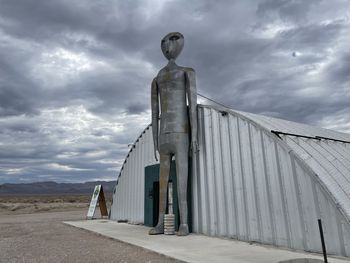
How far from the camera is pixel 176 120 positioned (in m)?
13.7

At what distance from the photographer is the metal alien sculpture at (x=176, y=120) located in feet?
43.5

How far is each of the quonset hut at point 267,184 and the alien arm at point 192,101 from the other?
0.55 metres

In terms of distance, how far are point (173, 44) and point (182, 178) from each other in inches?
238

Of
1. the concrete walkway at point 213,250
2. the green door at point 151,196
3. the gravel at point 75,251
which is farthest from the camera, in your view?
the green door at point 151,196

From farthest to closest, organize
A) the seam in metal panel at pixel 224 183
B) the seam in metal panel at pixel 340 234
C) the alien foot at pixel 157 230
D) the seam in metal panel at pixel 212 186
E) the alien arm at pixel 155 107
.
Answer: the alien arm at pixel 155 107
the alien foot at pixel 157 230
the seam in metal panel at pixel 212 186
the seam in metal panel at pixel 224 183
the seam in metal panel at pixel 340 234

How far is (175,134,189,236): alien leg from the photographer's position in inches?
508

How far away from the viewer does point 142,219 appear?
1811 centimetres

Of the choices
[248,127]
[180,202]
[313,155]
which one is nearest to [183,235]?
[180,202]

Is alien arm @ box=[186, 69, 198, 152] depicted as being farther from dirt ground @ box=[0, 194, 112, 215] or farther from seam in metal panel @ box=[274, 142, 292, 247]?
dirt ground @ box=[0, 194, 112, 215]

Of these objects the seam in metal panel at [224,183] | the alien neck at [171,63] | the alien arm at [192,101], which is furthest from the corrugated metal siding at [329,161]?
the alien neck at [171,63]

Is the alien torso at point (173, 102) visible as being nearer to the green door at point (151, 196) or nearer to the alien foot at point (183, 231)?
the green door at point (151, 196)

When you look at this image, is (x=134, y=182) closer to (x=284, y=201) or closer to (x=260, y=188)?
(x=260, y=188)

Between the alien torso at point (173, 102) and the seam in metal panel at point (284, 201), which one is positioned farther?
the alien torso at point (173, 102)

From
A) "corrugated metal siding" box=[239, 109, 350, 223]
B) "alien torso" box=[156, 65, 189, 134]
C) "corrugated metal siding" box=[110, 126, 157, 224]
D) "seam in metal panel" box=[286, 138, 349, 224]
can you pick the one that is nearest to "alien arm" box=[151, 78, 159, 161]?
"alien torso" box=[156, 65, 189, 134]
